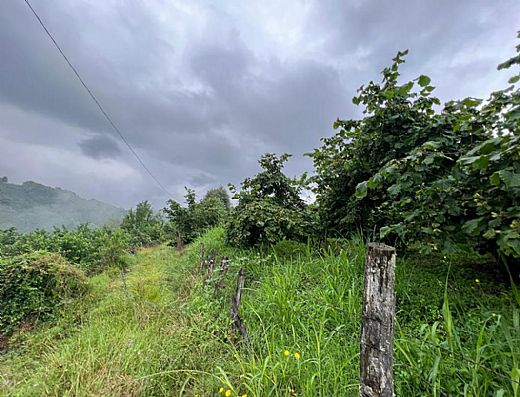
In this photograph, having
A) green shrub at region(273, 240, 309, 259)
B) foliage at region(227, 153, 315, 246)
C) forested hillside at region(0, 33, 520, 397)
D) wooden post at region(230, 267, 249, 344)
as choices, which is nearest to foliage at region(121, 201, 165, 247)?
forested hillside at region(0, 33, 520, 397)

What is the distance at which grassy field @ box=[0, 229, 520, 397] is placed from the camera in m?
1.38

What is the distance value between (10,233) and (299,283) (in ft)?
30.1

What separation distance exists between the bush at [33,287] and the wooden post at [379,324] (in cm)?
479

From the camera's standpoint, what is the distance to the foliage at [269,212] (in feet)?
12.6

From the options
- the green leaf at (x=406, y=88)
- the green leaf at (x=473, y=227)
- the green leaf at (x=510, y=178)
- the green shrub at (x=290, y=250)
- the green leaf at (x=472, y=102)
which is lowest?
the green shrub at (x=290, y=250)

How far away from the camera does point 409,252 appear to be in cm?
334

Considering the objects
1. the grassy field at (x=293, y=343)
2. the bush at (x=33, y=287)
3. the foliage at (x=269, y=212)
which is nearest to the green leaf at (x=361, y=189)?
the grassy field at (x=293, y=343)

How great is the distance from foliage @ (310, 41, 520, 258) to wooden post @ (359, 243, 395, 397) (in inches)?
33.3

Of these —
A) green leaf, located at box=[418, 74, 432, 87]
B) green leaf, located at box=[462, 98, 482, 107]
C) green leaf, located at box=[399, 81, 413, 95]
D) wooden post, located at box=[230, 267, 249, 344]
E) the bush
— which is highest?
green leaf, located at box=[418, 74, 432, 87]

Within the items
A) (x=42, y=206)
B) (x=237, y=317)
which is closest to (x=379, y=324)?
(x=237, y=317)

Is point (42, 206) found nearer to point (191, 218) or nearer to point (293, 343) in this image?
point (191, 218)

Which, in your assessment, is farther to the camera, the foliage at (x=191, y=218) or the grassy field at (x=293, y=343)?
the foliage at (x=191, y=218)

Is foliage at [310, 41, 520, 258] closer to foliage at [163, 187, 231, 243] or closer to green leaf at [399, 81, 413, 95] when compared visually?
green leaf at [399, 81, 413, 95]

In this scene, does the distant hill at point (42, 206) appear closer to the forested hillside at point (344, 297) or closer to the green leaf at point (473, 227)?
the forested hillside at point (344, 297)
